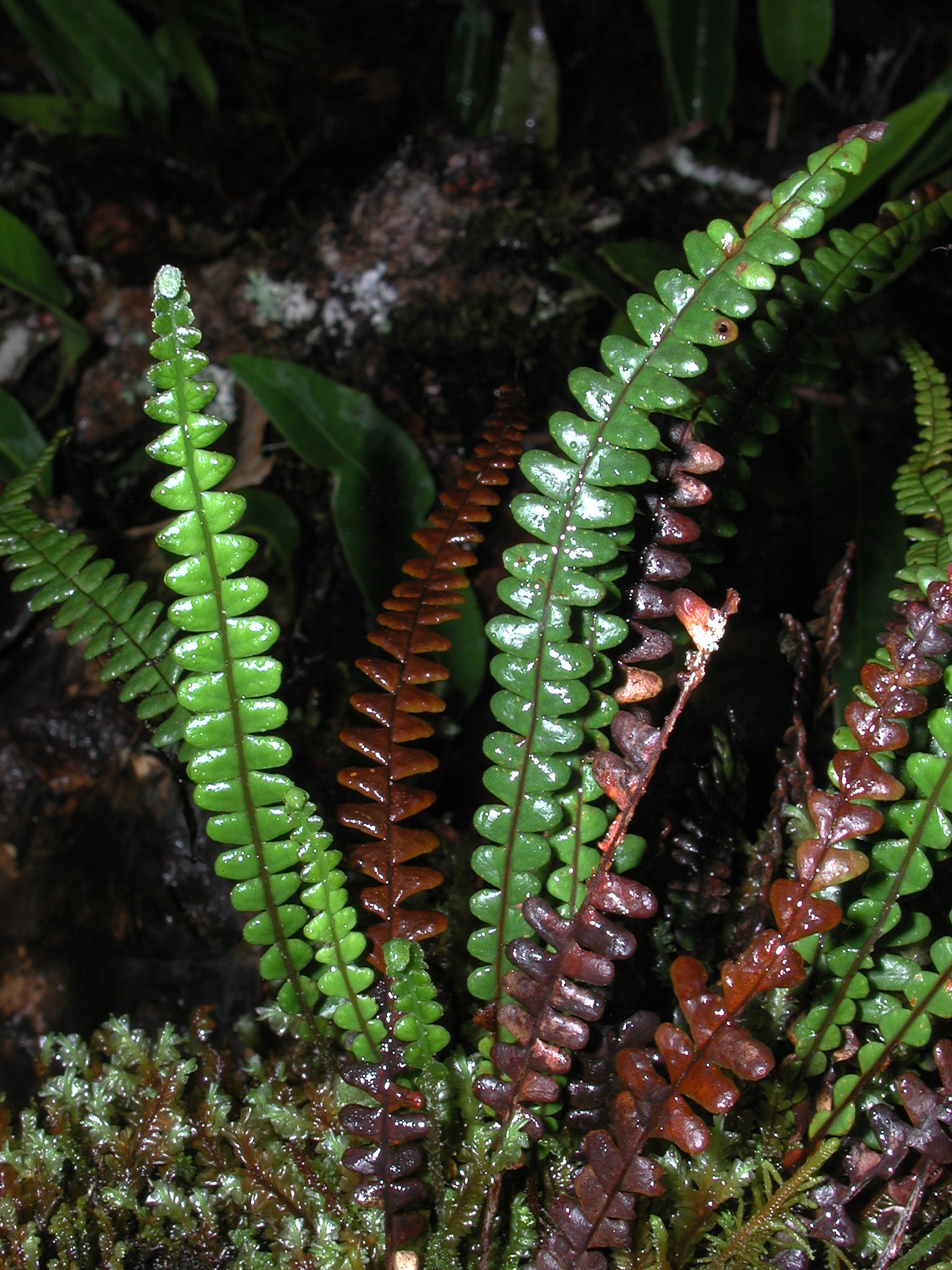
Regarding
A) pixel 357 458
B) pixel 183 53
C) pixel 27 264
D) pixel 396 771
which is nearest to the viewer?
pixel 396 771

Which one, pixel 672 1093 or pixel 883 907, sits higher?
pixel 883 907

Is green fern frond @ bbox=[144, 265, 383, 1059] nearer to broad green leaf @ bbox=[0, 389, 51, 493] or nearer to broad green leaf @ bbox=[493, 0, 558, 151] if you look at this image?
broad green leaf @ bbox=[0, 389, 51, 493]

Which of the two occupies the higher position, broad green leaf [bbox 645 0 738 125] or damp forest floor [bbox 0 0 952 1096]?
broad green leaf [bbox 645 0 738 125]

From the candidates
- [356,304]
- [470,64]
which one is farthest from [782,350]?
[470,64]

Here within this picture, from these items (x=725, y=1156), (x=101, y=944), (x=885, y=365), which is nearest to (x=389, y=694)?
(x=725, y=1156)

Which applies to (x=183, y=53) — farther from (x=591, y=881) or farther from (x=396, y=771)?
(x=591, y=881)

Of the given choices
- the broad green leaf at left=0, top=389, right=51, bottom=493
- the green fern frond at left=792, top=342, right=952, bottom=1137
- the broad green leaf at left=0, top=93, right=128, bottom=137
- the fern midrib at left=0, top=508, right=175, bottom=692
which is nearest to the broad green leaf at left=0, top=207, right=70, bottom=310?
the broad green leaf at left=0, top=389, right=51, bottom=493

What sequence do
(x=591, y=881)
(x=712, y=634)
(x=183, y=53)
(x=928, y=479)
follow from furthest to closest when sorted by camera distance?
(x=183, y=53), (x=928, y=479), (x=591, y=881), (x=712, y=634)

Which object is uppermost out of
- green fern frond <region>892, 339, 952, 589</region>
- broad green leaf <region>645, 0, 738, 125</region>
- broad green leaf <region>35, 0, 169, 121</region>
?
broad green leaf <region>645, 0, 738, 125</region>
